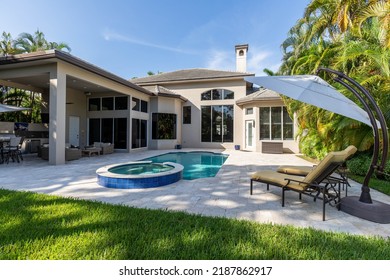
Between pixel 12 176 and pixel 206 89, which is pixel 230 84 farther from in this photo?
pixel 12 176

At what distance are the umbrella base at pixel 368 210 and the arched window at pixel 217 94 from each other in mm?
17430

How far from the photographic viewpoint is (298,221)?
4004mm

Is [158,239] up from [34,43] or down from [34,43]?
down

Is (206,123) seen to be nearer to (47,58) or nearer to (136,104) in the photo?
(136,104)

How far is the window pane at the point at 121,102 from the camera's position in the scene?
55.1 ft

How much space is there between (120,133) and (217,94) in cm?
1053

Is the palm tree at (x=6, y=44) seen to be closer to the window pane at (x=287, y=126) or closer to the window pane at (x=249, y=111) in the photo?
the window pane at (x=249, y=111)

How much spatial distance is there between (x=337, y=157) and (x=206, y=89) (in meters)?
18.2

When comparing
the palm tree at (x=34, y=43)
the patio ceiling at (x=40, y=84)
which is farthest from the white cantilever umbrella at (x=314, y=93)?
the palm tree at (x=34, y=43)

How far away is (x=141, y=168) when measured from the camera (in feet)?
30.4

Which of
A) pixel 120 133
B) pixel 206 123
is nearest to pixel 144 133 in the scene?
pixel 120 133

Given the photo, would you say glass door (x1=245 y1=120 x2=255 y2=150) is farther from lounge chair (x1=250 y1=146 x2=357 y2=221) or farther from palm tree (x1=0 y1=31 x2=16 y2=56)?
palm tree (x1=0 y1=31 x2=16 y2=56)

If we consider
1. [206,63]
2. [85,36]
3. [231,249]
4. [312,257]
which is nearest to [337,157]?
[312,257]

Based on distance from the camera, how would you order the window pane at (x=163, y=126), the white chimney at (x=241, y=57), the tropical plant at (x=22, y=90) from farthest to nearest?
the white chimney at (x=241, y=57)
the window pane at (x=163, y=126)
the tropical plant at (x=22, y=90)
